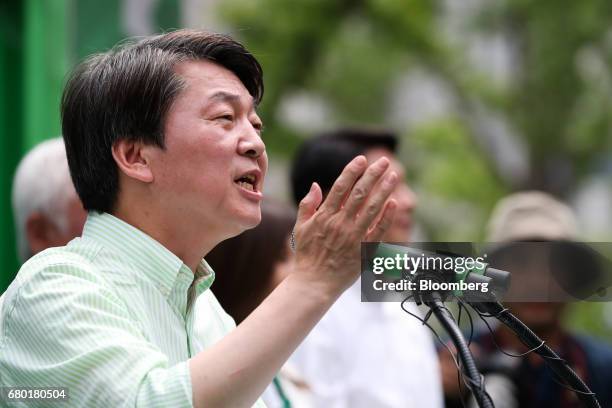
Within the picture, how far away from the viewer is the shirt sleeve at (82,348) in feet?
5.61

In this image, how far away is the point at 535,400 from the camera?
3.89 m

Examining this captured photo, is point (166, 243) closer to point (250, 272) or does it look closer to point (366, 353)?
point (250, 272)

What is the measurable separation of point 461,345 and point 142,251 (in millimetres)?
657

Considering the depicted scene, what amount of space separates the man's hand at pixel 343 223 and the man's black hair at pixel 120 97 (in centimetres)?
43

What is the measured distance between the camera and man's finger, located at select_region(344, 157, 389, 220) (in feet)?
5.60

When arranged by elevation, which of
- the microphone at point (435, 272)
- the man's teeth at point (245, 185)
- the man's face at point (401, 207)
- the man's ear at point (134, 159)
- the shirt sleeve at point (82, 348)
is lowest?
the shirt sleeve at point (82, 348)

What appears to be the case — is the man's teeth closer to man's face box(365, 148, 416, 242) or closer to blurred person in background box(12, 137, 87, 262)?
blurred person in background box(12, 137, 87, 262)

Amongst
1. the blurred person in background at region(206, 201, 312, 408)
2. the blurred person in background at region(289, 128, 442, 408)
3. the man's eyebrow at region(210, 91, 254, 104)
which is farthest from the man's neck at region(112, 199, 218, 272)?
the blurred person in background at region(289, 128, 442, 408)

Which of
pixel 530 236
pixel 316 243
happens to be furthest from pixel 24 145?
pixel 316 243

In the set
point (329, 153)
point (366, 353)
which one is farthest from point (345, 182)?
point (329, 153)

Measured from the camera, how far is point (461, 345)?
174cm

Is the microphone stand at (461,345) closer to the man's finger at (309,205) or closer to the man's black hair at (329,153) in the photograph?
the man's finger at (309,205)

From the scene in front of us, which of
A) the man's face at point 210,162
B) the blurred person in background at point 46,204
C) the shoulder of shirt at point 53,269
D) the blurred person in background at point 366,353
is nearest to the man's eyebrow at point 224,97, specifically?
the man's face at point 210,162

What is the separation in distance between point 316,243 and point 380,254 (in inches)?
4.3
